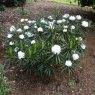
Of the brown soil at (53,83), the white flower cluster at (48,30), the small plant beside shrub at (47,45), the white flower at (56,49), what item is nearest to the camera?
the white flower at (56,49)

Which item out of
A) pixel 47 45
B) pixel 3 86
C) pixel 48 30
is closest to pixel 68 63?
pixel 47 45

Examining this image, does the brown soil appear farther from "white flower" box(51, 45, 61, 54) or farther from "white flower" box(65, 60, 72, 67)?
"white flower" box(51, 45, 61, 54)

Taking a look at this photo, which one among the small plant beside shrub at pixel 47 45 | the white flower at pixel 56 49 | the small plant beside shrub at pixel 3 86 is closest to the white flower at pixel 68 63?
the small plant beside shrub at pixel 47 45

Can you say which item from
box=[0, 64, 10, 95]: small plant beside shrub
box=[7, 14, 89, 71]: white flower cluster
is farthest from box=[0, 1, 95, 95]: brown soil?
box=[7, 14, 89, 71]: white flower cluster

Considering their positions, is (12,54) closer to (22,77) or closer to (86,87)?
(22,77)

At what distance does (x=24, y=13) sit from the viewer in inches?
407

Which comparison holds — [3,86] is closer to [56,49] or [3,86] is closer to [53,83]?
[53,83]

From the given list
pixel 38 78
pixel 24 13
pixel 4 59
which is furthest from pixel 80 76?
pixel 24 13

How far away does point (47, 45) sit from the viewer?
5.91 meters

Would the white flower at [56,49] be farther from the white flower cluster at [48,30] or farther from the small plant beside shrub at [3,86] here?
the small plant beside shrub at [3,86]

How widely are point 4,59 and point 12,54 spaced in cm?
106

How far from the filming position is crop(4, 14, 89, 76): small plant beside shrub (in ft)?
18.8

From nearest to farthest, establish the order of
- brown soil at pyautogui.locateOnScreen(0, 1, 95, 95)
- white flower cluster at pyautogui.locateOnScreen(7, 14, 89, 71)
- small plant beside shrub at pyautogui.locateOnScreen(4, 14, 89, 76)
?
small plant beside shrub at pyautogui.locateOnScreen(4, 14, 89, 76), white flower cluster at pyautogui.locateOnScreen(7, 14, 89, 71), brown soil at pyautogui.locateOnScreen(0, 1, 95, 95)

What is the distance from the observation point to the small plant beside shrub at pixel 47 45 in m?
5.72
